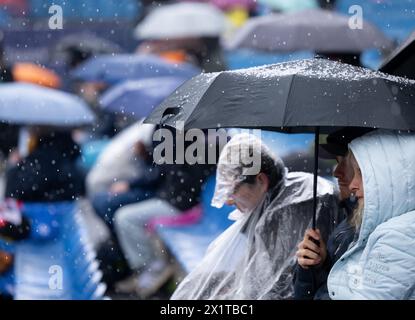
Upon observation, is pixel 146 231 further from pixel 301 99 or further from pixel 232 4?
pixel 232 4

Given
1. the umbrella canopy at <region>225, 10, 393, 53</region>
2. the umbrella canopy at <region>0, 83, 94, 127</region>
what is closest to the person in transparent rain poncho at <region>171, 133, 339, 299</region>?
the umbrella canopy at <region>0, 83, 94, 127</region>

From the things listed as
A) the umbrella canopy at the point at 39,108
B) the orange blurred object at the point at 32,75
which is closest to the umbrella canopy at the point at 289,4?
the orange blurred object at the point at 32,75

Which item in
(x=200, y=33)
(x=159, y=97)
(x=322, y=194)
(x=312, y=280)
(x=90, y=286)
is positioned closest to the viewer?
(x=312, y=280)

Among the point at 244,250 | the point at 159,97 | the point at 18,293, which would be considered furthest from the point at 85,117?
the point at 244,250

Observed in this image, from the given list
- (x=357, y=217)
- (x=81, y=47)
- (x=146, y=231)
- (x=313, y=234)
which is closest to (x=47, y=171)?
(x=146, y=231)

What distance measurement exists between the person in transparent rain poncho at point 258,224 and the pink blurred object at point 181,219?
305 cm

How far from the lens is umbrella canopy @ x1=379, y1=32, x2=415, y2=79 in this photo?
14.3 feet

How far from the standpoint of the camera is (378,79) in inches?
146

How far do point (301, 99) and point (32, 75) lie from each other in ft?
23.2

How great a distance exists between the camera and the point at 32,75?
10359mm

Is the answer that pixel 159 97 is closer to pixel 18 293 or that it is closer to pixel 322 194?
pixel 18 293

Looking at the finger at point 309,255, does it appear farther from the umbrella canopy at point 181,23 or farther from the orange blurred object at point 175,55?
the umbrella canopy at point 181,23

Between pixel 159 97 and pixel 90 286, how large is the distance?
3.48 meters

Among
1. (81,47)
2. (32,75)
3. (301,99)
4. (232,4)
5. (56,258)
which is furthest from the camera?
(232,4)
